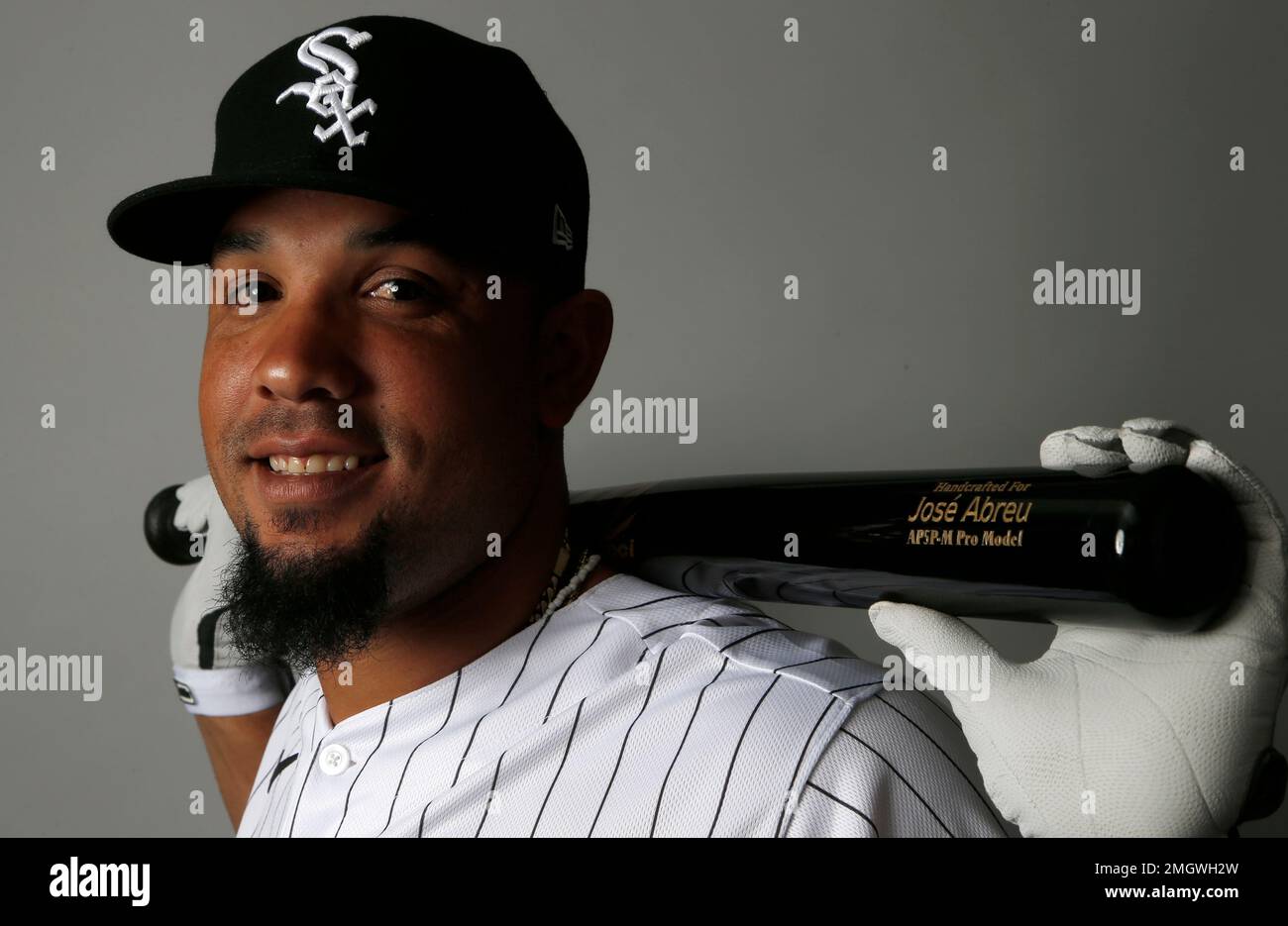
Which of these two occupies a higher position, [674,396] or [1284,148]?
[1284,148]

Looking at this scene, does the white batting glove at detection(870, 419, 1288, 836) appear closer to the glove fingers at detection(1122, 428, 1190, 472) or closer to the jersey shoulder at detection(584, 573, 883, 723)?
the glove fingers at detection(1122, 428, 1190, 472)

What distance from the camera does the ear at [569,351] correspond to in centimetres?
121

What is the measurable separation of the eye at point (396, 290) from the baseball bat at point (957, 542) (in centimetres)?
34

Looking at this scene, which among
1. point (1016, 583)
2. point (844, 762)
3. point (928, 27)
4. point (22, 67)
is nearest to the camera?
point (1016, 583)

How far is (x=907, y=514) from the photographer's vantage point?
917 mm

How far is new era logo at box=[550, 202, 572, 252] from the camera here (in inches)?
46.5

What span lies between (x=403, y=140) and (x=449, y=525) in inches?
14.3

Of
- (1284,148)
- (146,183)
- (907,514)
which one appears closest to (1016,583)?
(907,514)

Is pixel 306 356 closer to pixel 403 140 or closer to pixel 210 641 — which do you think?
pixel 403 140

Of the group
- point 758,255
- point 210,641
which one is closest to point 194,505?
point 210,641

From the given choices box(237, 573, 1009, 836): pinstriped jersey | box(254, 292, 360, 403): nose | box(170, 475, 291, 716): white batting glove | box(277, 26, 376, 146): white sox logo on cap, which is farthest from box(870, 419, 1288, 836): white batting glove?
box(170, 475, 291, 716): white batting glove

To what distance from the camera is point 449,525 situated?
1095mm
